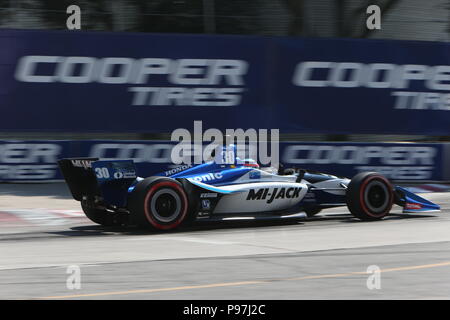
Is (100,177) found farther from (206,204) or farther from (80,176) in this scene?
(206,204)

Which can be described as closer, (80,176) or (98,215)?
(80,176)

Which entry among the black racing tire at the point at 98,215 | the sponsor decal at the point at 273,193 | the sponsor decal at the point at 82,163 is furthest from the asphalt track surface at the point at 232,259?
the sponsor decal at the point at 82,163

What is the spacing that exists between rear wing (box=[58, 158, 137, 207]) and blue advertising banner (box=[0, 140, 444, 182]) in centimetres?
528

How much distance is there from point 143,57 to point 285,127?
11.1 feet

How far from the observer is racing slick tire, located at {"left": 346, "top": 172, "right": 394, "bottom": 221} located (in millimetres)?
11492

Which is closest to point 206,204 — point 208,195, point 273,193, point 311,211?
point 208,195

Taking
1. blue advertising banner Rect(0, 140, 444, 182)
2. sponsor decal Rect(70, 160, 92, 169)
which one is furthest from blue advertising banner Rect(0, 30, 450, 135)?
sponsor decal Rect(70, 160, 92, 169)

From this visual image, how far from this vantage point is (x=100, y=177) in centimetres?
1045

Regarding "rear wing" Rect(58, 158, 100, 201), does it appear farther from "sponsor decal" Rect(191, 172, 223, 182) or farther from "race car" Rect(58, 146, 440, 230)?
"sponsor decal" Rect(191, 172, 223, 182)

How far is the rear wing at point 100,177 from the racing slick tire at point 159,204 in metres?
0.37

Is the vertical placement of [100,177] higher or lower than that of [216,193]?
higher

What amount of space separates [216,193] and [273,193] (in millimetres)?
840

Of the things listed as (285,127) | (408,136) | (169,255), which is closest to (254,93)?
(285,127)
